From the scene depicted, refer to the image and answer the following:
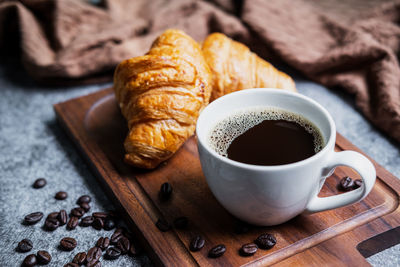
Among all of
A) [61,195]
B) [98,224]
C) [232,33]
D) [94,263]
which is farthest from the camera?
[232,33]

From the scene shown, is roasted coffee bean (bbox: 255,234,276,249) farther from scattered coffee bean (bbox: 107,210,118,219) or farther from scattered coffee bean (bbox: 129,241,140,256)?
scattered coffee bean (bbox: 107,210,118,219)

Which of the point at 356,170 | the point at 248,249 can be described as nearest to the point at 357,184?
the point at 356,170

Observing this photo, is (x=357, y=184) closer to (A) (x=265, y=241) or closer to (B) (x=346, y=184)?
(B) (x=346, y=184)

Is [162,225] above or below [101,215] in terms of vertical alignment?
above

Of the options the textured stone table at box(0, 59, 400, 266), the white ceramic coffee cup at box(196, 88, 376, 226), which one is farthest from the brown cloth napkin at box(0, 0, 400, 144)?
the white ceramic coffee cup at box(196, 88, 376, 226)

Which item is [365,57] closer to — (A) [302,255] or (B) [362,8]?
(B) [362,8]

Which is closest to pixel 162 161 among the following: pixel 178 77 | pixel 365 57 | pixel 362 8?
pixel 178 77

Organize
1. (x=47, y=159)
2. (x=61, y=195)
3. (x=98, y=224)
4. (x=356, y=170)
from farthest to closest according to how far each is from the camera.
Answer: (x=47, y=159)
(x=61, y=195)
(x=98, y=224)
(x=356, y=170)

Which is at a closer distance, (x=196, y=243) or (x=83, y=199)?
(x=196, y=243)
